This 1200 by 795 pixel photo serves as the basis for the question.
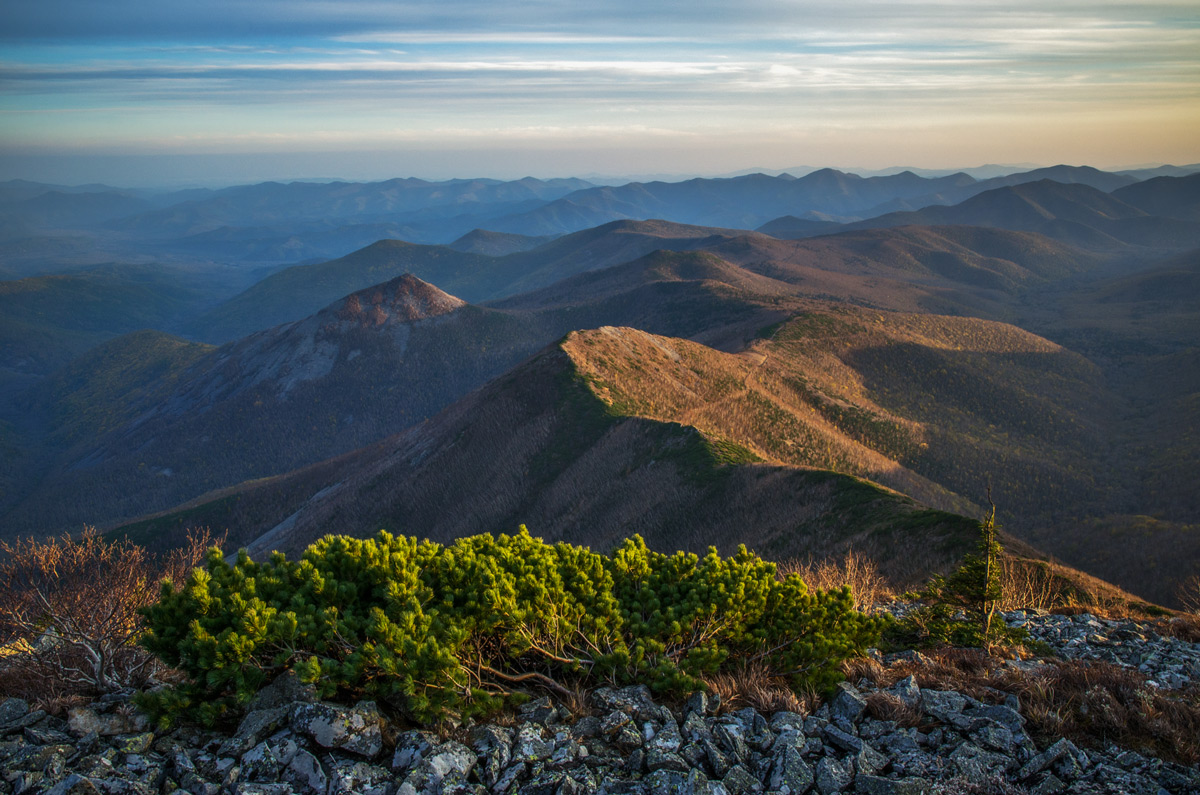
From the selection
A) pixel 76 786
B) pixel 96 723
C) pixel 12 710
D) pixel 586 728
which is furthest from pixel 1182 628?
pixel 12 710

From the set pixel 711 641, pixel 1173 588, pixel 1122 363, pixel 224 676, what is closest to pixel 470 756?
pixel 224 676

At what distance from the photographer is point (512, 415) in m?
47.0

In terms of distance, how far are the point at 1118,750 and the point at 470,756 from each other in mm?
7062

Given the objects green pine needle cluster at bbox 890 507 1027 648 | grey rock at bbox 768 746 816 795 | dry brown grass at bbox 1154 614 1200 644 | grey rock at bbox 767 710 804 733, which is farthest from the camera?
dry brown grass at bbox 1154 614 1200 644

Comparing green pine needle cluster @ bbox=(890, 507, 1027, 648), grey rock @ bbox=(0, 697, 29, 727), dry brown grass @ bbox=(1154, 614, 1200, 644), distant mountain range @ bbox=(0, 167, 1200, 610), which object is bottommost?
distant mountain range @ bbox=(0, 167, 1200, 610)

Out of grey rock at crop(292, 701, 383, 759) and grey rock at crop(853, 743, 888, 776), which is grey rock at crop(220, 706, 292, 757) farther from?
grey rock at crop(853, 743, 888, 776)

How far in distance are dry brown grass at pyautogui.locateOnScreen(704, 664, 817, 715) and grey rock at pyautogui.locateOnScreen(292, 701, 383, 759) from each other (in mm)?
3908

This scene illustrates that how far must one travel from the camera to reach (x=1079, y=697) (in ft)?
25.9

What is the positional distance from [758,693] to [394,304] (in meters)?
114

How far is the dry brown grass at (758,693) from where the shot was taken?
25.7 feet

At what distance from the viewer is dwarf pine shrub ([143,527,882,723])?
699 cm

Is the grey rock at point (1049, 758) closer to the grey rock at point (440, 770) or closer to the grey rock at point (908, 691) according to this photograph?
the grey rock at point (908, 691)

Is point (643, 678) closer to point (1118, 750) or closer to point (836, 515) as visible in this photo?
point (1118, 750)

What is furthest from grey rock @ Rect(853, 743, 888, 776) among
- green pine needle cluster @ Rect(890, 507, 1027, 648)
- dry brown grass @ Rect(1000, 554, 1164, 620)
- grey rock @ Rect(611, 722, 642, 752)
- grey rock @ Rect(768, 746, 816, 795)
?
dry brown grass @ Rect(1000, 554, 1164, 620)
